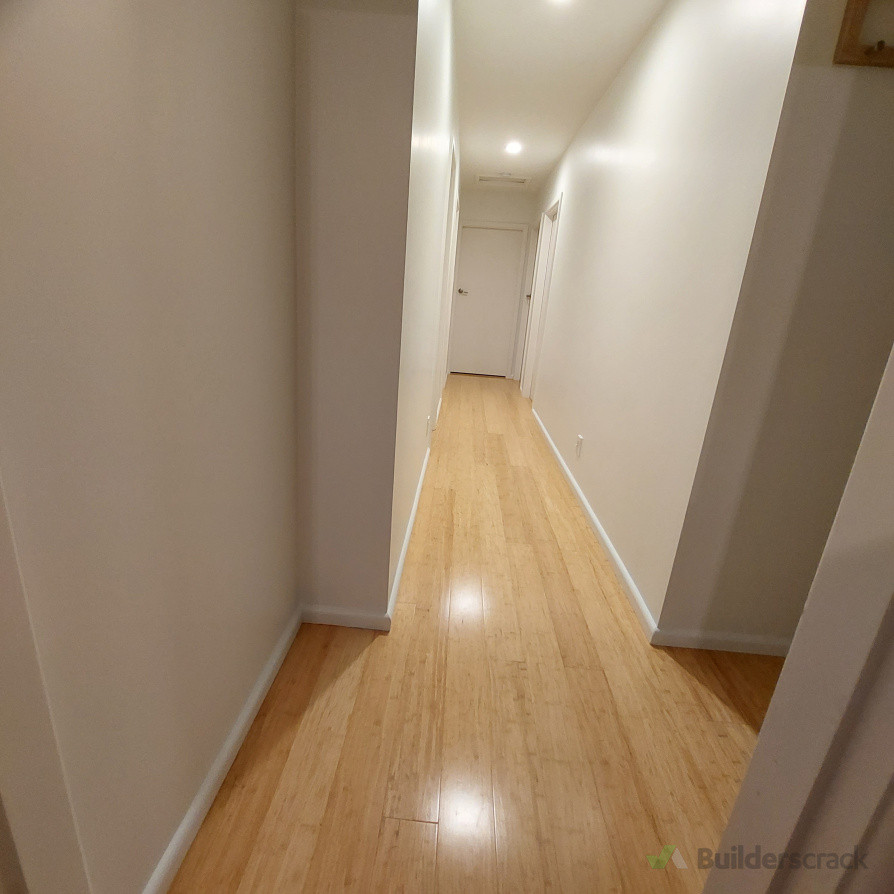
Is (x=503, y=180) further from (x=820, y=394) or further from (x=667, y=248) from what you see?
(x=820, y=394)

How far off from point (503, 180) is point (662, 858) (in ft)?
20.5

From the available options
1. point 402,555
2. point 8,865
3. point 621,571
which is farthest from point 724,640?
point 8,865

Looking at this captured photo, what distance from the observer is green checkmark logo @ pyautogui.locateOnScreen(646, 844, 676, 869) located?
104 cm

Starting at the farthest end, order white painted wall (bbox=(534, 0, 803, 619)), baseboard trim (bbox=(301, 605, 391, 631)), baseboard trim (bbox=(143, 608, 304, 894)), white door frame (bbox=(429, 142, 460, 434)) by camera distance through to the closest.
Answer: white door frame (bbox=(429, 142, 460, 434)) → baseboard trim (bbox=(301, 605, 391, 631)) → white painted wall (bbox=(534, 0, 803, 619)) → baseboard trim (bbox=(143, 608, 304, 894))

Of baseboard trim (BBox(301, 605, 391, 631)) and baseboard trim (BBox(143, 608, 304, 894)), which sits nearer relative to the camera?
baseboard trim (BBox(143, 608, 304, 894))

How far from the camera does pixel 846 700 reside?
474mm

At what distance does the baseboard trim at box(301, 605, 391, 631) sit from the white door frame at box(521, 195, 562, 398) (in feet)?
11.9

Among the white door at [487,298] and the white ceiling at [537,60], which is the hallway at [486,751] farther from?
the white door at [487,298]

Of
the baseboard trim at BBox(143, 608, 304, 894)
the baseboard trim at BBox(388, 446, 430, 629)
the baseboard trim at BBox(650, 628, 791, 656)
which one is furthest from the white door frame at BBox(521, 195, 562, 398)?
the baseboard trim at BBox(143, 608, 304, 894)

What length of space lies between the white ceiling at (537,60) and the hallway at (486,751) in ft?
8.50

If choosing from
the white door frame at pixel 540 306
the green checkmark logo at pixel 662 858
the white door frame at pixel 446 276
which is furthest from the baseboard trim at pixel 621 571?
the white door frame at pixel 540 306

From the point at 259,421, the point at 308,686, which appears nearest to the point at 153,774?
the point at 308,686

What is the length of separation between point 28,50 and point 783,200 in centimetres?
157

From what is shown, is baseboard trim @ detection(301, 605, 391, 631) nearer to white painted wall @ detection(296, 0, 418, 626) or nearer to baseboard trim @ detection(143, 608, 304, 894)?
white painted wall @ detection(296, 0, 418, 626)
